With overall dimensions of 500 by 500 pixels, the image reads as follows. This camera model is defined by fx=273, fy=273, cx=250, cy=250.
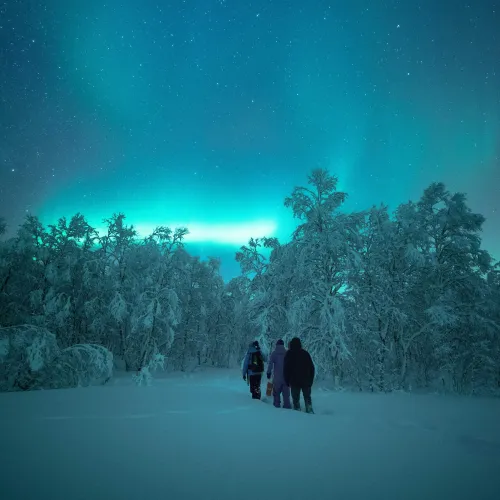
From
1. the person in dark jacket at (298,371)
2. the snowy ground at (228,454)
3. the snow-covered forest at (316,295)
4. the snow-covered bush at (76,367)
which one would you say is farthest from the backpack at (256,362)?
the snow-covered bush at (76,367)

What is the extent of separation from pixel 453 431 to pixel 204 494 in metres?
6.17

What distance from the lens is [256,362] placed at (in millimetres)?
9312

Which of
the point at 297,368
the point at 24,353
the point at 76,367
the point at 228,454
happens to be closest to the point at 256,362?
the point at 297,368

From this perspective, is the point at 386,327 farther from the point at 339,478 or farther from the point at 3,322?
the point at 3,322

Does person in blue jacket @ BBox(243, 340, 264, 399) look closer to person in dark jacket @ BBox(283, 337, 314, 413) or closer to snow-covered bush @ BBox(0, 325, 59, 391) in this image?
person in dark jacket @ BBox(283, 337, 314, 413)

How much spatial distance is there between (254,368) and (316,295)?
6.79 metres

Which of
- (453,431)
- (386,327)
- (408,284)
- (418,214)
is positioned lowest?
(453,431)

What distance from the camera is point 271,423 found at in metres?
5.66

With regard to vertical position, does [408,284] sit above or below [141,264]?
below

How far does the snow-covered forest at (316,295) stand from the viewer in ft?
46.4

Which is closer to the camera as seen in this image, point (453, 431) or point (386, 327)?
point (453, 431)

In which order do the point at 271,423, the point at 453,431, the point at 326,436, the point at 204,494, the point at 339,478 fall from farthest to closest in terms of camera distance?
the point at 453,431 → the point at 271,423 → the point at 326,436 → the point at 339,478 → the point at 204,494

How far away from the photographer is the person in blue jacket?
9039 mm

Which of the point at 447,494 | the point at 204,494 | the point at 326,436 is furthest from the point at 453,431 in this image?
the point at 204,494
